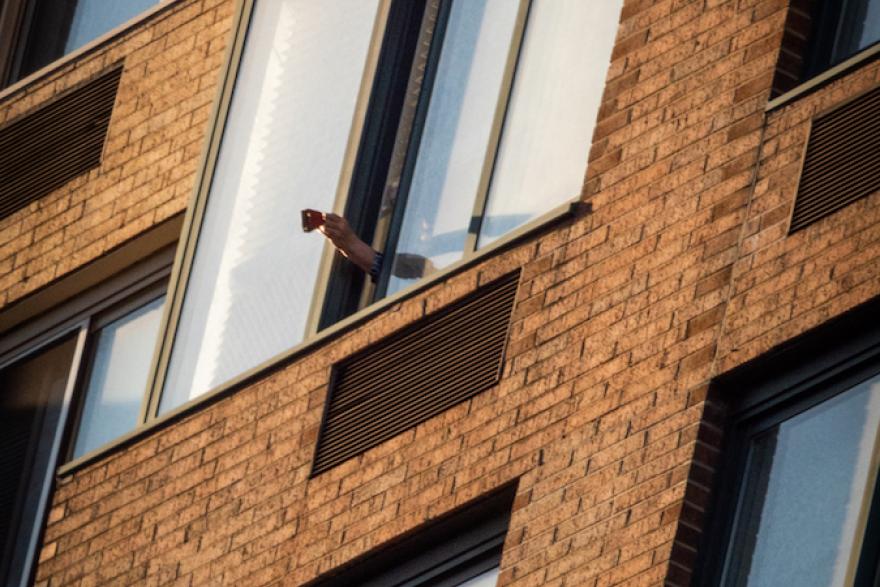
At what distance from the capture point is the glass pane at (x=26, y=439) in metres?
17.7

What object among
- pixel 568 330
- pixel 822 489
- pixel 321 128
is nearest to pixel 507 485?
pixel 568 330

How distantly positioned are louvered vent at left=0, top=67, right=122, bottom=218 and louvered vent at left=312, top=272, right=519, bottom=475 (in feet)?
14.0

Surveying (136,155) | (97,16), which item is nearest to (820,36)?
(136,155)

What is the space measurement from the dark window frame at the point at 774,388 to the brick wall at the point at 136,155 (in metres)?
5.60

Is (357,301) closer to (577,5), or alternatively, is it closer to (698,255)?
(577,5)

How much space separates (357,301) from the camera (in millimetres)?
14859

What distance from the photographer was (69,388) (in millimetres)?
17703

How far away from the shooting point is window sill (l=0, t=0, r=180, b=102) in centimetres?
1803

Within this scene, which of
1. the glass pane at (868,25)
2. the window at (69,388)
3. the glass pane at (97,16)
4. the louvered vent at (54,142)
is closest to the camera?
the glass pane at (868,25)

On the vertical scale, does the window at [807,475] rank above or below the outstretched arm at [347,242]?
below

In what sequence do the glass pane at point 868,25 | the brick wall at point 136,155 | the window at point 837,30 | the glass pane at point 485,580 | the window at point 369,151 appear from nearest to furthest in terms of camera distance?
1. the glass pane at point 868,25
2. the window at point 837,30
3. the glass pane at point 485,580
4. the window at point 369,151
5. the brick wall at point 136,155

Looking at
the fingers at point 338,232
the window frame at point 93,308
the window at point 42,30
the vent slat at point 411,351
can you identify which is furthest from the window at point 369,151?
the window at point 42,30

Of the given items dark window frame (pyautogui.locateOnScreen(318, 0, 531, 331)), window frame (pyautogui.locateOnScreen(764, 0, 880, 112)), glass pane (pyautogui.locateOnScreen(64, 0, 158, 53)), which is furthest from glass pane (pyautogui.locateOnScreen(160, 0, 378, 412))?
glass pane (pyautogui.locateOnScreen(64, 0, 158, 53))

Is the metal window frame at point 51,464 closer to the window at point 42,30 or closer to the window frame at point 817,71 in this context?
the window at point 42,30
